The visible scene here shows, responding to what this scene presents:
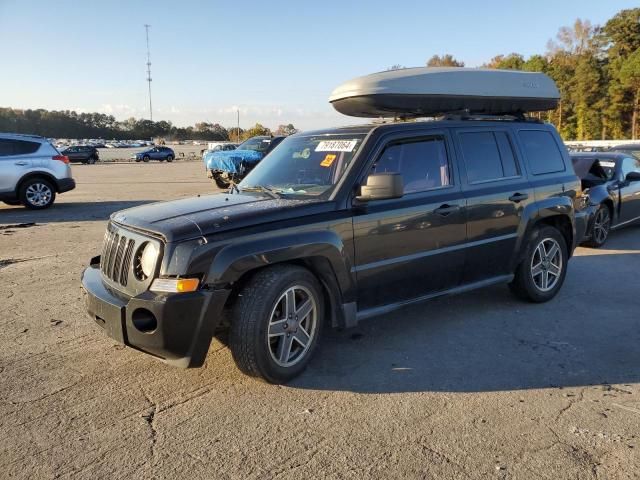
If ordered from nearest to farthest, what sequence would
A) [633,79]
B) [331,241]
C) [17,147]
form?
[331,241] < [17,147] < [633,79]

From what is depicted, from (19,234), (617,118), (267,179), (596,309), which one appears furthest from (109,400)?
(617,118)

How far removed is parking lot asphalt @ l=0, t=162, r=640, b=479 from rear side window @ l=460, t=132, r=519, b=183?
1392mm

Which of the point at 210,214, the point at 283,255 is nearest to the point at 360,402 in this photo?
the point at 283,255

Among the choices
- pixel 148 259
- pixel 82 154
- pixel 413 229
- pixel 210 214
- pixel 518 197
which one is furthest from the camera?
pixel 82 154

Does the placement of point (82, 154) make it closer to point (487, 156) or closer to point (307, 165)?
point (307, 165)

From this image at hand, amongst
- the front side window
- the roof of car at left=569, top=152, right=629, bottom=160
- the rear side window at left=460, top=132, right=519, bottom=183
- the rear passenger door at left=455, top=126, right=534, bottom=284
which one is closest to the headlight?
the rear passenger door at left=455, top=126, right=534, bottom=284

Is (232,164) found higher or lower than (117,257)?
higher

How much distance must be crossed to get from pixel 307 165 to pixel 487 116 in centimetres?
211

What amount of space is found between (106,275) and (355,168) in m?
2.05

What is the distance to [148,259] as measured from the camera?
11.1 feet

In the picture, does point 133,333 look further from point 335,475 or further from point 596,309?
point 596,309

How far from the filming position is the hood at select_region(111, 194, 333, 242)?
11.1 feet

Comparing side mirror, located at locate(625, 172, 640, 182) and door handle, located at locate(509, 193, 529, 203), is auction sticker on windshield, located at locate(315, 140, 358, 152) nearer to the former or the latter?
door handle, located at locate(509, 193, 529, 203)

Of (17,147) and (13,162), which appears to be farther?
(17,147)
